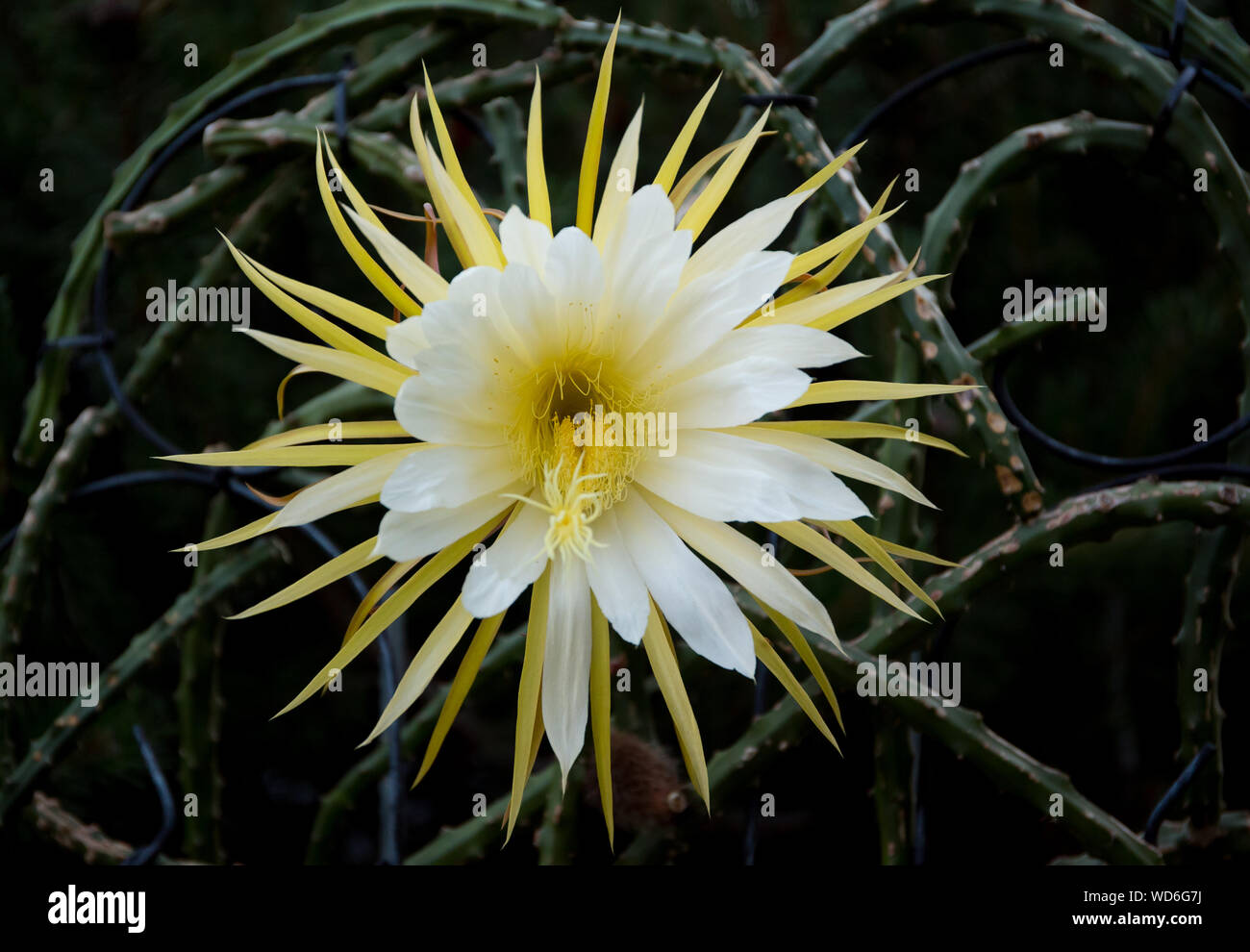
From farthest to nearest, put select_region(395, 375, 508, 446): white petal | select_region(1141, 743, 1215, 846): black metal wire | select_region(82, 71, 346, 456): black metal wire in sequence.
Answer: select_region(82, 71, 346, 456): black metal wire, select_region(1141, 743, 1215, 846): black metal wire, select_region(395, 375, 508, 446): white petal

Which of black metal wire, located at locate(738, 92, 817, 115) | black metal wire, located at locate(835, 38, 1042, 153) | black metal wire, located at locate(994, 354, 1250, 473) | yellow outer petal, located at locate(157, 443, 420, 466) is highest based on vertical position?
black metal wire, located at locate(835, 38, 1042, 153)

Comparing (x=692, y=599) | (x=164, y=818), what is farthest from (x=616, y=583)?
(x=164, y=818)

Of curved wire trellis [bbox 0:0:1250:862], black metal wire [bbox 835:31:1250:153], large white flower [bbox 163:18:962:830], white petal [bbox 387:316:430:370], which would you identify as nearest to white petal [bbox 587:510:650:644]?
large white flower [bbox 163:18:962:830]

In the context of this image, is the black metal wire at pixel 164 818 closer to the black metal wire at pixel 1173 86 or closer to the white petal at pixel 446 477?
the white petal at pixel 446 477

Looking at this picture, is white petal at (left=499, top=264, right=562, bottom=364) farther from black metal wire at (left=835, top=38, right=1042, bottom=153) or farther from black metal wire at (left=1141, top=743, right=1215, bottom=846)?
black metal wire at (left=1141, top=743, right=1215, bottom=846)

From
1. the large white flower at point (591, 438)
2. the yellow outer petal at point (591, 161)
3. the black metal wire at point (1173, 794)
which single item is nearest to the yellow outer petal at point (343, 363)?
the large white flower at point (591, 438)
